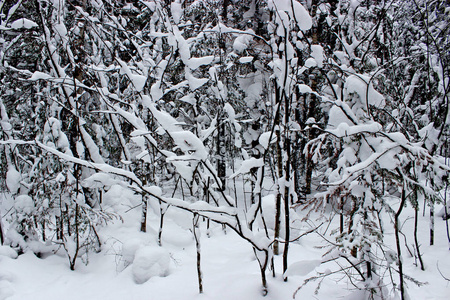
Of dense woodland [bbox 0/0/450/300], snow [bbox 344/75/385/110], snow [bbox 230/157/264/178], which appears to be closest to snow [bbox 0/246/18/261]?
dense woodland [bbox 0/0/450/300]

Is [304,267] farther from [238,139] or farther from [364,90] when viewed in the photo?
[238,139]

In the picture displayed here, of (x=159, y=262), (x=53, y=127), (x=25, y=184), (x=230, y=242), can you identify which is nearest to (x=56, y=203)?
(x=25, y=184)

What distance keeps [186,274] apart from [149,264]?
61 cm

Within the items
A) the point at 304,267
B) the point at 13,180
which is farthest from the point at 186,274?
the point at 13,180

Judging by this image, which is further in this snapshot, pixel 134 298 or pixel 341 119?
pixel 134 298

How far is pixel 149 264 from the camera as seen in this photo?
12.8 feet

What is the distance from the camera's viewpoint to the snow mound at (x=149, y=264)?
3.80m

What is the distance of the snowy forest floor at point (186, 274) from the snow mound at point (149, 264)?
0.12 m

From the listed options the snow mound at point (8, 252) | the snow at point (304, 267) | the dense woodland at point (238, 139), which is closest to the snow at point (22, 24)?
the dense woodland at point (238, 139)

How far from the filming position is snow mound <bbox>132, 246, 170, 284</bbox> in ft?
12.5

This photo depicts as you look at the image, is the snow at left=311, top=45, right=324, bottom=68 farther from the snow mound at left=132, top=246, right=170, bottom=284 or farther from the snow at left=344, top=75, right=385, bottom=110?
the snow mound at left=132, top=246, right=170, bottom=284

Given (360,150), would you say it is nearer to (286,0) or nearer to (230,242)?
(286,0)

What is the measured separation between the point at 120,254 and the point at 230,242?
203 cm

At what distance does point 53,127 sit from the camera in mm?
4590
